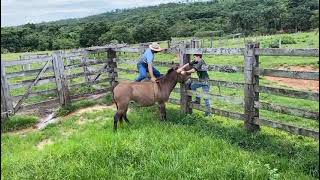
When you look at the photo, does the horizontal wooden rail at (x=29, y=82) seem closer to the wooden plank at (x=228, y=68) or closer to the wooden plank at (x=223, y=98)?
the wooden plank at (x=223, y=98)

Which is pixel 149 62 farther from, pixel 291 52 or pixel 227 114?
pixel 291 52

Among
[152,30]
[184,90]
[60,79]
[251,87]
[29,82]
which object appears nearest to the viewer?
[251,87]

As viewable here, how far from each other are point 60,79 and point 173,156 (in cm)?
678

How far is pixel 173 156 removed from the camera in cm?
615

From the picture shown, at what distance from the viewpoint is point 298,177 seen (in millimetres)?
5602

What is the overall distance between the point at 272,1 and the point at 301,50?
92.5 metres

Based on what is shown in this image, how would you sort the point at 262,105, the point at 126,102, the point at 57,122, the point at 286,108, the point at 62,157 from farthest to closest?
the point at 57,122 → the point at 126,102 → the point at 262,105 → the point at 286,108 → the point at 62,157

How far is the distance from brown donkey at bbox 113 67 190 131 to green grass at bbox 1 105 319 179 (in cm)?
54

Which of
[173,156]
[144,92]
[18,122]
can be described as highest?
[144,92]

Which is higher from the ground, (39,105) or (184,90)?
(184,90)

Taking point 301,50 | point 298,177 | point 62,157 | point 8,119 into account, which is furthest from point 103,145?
point 8,119

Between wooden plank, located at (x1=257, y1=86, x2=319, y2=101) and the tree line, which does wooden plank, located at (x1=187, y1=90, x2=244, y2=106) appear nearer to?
wooden plank, located at (x1=257, y1=86, x2=319, y2=101)

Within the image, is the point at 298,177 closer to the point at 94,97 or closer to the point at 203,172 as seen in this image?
the point at 203,172

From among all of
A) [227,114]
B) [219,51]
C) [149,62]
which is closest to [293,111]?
[227,114]
